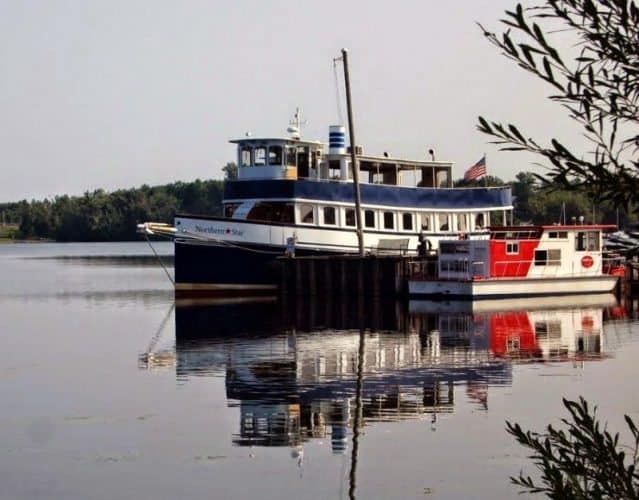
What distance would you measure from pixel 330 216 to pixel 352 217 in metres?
1.03

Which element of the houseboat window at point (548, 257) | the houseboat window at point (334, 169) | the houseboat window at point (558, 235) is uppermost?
the houseboat window at point (334, 169)

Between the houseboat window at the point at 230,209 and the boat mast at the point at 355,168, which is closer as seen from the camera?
the boat mast at the point at 355,168

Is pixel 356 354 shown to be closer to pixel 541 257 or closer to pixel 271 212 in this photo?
pixel 541 257

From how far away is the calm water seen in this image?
1677 centimetres

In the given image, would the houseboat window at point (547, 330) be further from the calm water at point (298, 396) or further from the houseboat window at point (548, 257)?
the houseboat window at point (548, 257)

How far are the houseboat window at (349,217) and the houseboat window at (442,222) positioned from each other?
4.12 metres

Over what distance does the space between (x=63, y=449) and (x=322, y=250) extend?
102 feet

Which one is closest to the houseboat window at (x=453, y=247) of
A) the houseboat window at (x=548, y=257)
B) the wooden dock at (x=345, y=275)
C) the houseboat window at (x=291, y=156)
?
the wooden dock at (x=345, y=275)

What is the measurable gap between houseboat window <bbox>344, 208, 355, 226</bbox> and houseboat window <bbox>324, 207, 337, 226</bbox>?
46cm

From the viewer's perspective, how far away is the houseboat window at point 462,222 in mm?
52906

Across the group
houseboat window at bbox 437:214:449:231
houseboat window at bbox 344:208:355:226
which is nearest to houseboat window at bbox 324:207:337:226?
houseboat window at bbox 344:208:355:226

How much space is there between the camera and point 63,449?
18688 millimetres

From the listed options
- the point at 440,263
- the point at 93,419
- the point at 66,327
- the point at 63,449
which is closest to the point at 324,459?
the point at 63,449

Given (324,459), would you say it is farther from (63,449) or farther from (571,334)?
(571,334)
